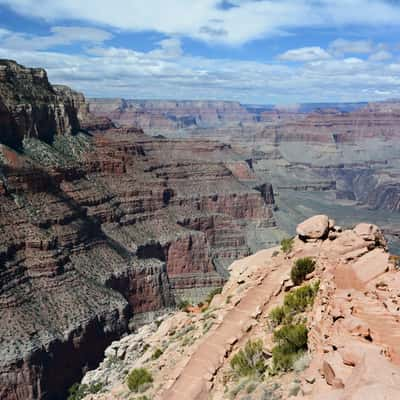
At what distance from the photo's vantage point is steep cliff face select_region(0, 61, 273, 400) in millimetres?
48281

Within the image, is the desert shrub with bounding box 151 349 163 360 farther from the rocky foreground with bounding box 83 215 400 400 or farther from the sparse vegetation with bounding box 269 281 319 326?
the sparse vegetation with bounding box 269 281 319 326

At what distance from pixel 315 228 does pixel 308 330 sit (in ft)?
30.6

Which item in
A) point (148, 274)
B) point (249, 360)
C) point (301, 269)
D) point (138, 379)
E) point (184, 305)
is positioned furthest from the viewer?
point (148, 274)

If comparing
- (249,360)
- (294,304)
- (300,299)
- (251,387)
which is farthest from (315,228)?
(251,387)

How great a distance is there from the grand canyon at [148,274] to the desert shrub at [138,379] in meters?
0.48

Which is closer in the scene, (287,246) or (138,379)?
(138,379)

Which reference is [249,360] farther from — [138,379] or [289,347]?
[138,379]

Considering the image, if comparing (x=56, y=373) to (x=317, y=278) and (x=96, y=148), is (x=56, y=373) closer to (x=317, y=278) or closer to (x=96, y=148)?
Answer: (x=317, y=278)

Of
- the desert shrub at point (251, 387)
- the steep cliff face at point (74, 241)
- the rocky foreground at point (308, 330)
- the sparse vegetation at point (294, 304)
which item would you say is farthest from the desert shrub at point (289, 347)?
the steep cliff face at point (74, 241)

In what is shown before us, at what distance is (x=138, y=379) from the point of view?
24984 mm

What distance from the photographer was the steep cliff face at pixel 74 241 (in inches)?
1901

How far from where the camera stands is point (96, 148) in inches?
3531

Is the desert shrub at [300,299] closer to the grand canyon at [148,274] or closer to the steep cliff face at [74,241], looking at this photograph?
the grand canyon at [148,274]

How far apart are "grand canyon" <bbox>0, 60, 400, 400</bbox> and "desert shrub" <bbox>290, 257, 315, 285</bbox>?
17.1 inches
